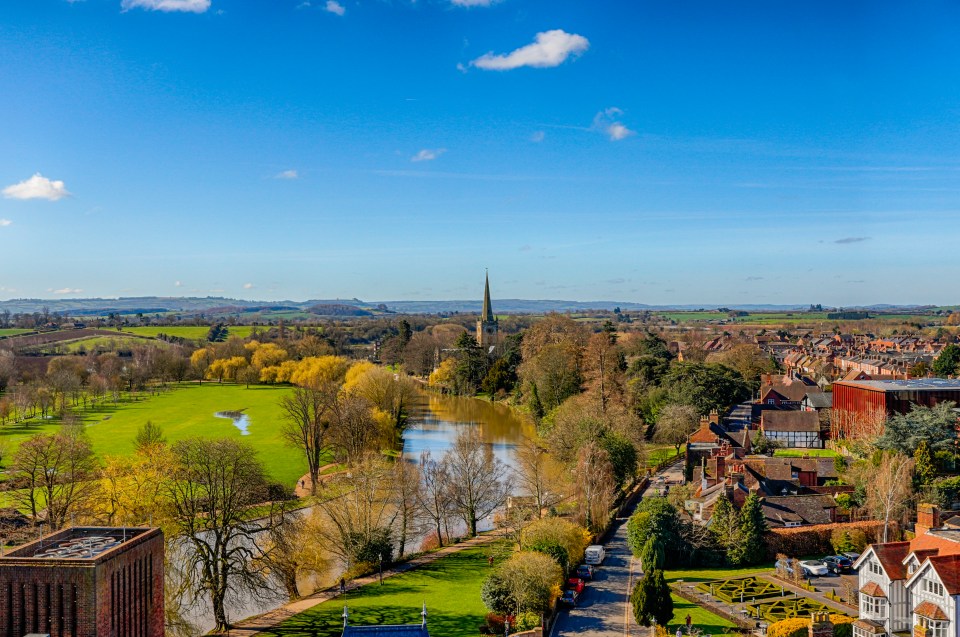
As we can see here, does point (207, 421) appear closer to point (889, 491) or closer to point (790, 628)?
point (889, 491)

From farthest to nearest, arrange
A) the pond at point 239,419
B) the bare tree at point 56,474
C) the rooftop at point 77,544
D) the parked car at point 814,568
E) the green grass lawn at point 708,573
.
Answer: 1. the pond at point 239,419
2. the bare tree at point 56,474
3. the parked car at point 814,568
4. the green grass lawn at point 708,573
5. the rooftop at point 77,544

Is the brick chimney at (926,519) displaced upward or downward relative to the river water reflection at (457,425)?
upward

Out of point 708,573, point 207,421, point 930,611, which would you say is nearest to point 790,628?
point 930,611

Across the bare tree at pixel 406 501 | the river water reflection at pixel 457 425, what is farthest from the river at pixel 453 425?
the bare tree at pixel 406 501

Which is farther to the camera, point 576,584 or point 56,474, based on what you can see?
point 56,474

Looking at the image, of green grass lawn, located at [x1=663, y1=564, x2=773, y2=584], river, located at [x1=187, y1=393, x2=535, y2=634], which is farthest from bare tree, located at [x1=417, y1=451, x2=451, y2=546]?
green grass lawn, located at [x1=663, y1=564, x2=773, y2=584]

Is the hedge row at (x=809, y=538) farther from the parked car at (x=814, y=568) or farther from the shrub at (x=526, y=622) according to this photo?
the shrub at (x=526, y=622)
